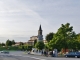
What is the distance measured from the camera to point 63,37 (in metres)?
60.5

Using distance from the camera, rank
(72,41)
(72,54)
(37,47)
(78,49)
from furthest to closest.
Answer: (37,47) → (78,49) → (72,41) → (72,54)

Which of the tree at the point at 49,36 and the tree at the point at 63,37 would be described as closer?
the tree at the point at 63,37

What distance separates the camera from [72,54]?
47750 millimetres

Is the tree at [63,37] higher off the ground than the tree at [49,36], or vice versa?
the tree at [49,36]

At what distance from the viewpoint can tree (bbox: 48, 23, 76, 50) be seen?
5953 centimetres

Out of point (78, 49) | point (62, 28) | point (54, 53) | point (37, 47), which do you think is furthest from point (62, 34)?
point (37, 47)

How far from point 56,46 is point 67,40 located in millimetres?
3442

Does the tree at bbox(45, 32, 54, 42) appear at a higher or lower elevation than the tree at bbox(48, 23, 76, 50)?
higher

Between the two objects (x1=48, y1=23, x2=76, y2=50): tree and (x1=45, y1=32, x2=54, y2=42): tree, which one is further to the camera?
(x1=45, y1=32, x2=54, y2=42): tree

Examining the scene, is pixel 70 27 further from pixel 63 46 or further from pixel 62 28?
pixel 63 46

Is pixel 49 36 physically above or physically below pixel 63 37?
above

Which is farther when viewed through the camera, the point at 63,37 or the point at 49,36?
the point at 49,36

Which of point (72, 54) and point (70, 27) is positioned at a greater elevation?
point (70, 27)

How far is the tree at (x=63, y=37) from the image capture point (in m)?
59.5
